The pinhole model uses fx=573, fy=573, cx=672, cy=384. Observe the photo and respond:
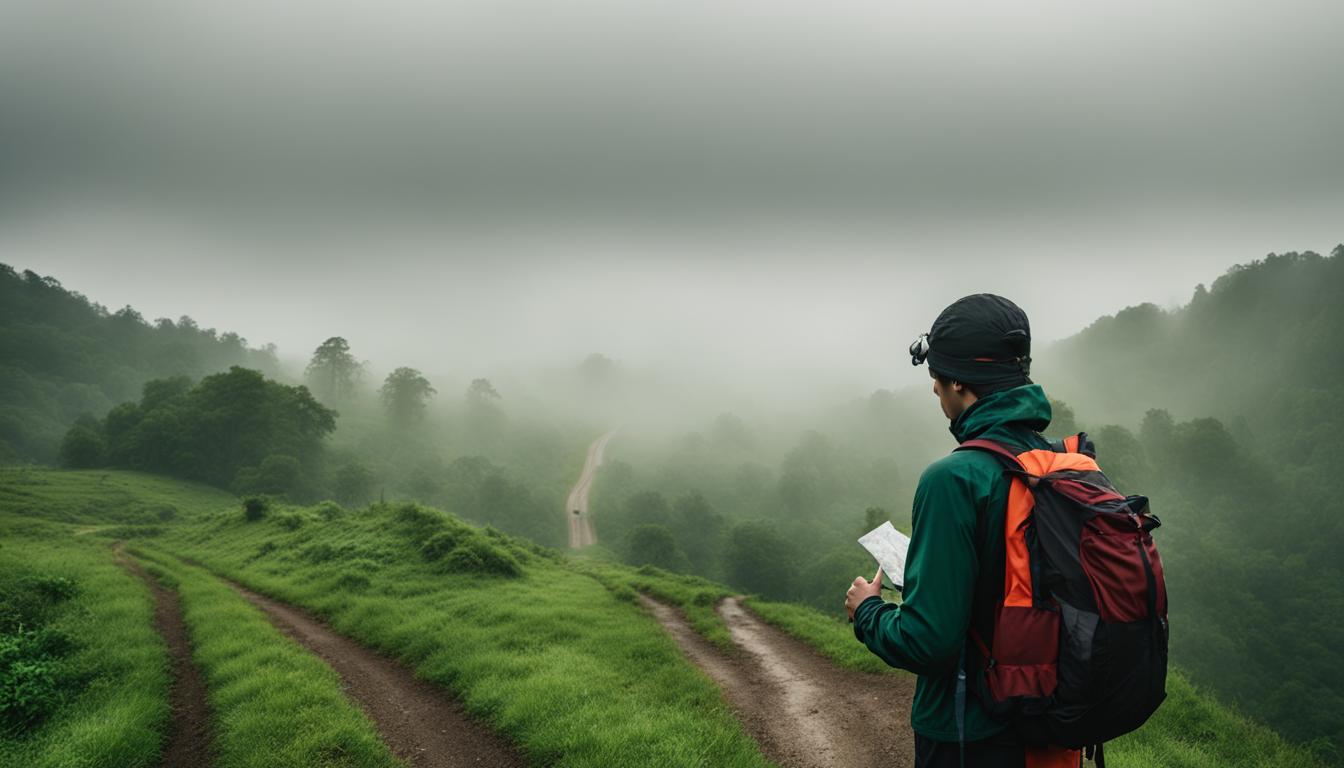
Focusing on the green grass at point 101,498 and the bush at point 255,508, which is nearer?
the bush at point 255,508

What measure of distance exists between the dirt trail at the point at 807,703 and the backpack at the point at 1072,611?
8.39m

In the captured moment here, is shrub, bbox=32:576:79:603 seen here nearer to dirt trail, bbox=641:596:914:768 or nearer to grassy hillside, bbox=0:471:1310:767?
grassy hillside, bbox=0:471:1310:767

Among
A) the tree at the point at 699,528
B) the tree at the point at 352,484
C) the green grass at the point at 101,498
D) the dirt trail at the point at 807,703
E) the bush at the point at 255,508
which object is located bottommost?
the tree at the point at 699,528

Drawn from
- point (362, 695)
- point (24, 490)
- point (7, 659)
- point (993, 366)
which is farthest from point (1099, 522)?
point (24, 490)

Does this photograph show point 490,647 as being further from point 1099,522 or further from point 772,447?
point 772,447

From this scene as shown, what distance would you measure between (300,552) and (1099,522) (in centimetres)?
3047

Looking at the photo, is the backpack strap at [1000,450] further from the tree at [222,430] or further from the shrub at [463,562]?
the tree at [222,430]

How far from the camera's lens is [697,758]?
8.59 meters

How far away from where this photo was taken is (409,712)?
11172mm

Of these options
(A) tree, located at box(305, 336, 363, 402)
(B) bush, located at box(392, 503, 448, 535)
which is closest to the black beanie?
(B) bush, located at box(392, 503, 448, 535)

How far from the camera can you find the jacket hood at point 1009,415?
3080 millimetres

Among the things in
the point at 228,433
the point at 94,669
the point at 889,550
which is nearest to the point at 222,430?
the point at 228,433

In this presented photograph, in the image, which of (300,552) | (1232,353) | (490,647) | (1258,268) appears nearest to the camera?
(490,647)

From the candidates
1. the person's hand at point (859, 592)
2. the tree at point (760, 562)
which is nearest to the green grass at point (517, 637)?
the person's hand at point (859, 592)
